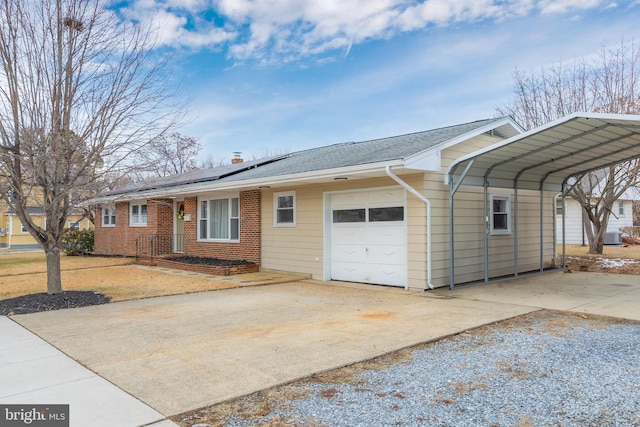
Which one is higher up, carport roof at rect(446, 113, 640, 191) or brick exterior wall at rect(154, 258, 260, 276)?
carport roof at rect(446, 113, 640, 191)

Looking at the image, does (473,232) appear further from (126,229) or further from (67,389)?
(126,229)

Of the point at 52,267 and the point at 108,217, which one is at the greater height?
the point at 108,217

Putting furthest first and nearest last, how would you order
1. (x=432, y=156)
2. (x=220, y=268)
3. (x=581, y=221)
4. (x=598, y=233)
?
(x=581, y=221)
(x=598, y=233)
(x=220, y=268)
(x=432, y=156)

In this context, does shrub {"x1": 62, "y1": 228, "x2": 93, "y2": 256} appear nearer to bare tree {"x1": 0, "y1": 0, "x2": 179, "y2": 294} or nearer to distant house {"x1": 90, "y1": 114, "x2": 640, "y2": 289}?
distant house {"x1": 90, "y1": 114, "x2": 640, "y2": 289}

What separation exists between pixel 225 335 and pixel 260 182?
6292 mm

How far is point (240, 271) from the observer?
12906mm

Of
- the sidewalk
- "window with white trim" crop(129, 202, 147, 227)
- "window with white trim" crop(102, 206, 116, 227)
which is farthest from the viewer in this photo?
"window with white trim" crop(102, 206, 116, 227)

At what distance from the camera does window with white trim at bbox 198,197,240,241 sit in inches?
570

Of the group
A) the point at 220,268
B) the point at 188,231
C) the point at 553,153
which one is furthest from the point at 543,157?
the point at 188,231

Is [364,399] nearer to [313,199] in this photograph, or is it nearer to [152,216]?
[313,199]

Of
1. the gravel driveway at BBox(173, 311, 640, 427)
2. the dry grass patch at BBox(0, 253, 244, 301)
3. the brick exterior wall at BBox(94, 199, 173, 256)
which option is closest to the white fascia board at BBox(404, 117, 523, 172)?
the gravel driveway at BBox(173, 311, 640, 427)

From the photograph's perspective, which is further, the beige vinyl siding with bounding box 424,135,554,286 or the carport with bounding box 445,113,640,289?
the beige vinyl siding with bounding box 424,135,554,286

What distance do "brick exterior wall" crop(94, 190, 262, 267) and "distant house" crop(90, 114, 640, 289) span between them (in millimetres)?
62

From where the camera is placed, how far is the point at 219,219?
15172 mm
